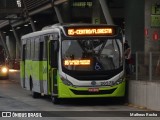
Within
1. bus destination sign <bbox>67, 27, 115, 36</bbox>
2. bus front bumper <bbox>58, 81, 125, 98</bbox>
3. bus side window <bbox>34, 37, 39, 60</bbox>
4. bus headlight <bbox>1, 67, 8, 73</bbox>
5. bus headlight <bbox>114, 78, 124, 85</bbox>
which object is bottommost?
bus headlight <bbox>1, 67, 8, 73</bbox>

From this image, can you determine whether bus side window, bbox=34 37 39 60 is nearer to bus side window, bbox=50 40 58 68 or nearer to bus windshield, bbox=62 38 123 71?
bus side window, bbox=50 40 58 68

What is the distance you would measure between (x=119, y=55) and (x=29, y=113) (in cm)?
522

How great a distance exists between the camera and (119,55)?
73.3 ft

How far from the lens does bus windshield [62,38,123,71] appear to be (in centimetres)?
2205

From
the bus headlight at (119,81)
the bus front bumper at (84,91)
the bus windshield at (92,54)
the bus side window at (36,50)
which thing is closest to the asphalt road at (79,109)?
the bus front bumper at (84,91)

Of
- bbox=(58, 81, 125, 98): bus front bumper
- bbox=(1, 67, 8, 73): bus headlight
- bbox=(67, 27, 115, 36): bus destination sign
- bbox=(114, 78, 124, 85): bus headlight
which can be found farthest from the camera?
bbox=(1, 67, 8, 73): bus headlight

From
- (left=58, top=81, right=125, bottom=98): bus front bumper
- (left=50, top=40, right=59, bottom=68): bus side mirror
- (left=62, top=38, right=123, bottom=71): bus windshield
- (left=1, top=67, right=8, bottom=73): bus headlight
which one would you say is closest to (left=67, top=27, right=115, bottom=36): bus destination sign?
(left=62, top=38, right=123, bottom=71): bus windshield

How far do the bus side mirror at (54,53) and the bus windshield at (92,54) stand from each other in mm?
364

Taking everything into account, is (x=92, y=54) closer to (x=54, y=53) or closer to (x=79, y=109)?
(x=54, y=53)

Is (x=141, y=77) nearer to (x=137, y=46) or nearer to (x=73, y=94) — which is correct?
(x=73, y=94)

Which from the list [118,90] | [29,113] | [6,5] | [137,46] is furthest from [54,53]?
[6,5]

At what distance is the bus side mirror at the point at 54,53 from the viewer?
22.5m

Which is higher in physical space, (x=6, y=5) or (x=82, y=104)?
(x=6, y=5)

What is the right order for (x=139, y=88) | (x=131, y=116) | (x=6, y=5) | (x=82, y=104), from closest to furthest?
(x=131, y=116)
(x=139, y=88)
(x=82, y=104)
(x=6, y=5)
